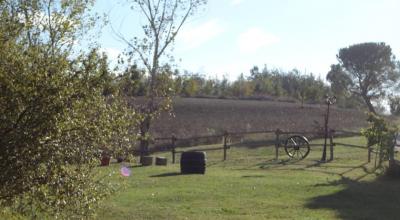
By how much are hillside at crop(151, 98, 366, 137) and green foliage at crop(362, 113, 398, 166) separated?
1759cm

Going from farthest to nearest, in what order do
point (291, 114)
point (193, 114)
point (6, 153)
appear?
point (291, 114), point (193, 114), point (6, 153)

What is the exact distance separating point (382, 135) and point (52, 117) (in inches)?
706

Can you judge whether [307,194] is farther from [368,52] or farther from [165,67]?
[368,52]

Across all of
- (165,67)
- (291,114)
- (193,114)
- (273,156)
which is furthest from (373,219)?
(291,114)

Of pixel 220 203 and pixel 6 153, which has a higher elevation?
pixel 6 153

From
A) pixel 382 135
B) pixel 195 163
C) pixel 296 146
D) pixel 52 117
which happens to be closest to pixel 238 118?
pixel 296 146

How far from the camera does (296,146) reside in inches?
1132

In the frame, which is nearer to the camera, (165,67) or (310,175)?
(310,175)

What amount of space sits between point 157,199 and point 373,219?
4.92 meters

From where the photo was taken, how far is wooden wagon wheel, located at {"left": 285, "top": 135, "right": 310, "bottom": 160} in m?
28.8

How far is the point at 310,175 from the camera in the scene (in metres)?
21.6

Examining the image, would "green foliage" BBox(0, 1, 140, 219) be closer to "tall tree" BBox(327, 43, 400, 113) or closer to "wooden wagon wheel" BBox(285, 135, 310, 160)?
"wooden wagon wheel" BBox(285, 135, 310, 160)

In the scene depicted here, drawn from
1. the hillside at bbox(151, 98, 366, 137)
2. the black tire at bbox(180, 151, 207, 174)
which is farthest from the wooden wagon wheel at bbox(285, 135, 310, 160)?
the hillside at bbox(151, 98, 366, 137)

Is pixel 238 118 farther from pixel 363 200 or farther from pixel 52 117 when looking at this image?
pixel 52 117
